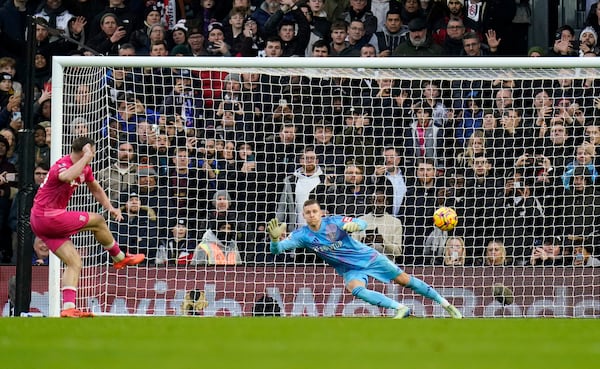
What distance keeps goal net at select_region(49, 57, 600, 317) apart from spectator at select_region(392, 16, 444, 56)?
52 centimetres

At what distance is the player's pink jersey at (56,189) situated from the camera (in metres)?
10.2

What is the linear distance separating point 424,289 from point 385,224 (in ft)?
3.15

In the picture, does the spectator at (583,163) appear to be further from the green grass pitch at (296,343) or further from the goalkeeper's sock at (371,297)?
the green grass pitch at (296,343)

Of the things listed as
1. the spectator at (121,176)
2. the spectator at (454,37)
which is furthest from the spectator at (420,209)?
the spectator at (121,176)

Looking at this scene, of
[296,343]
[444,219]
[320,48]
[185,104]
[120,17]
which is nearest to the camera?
[296,343]

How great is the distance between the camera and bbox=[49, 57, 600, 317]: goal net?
11.7 m

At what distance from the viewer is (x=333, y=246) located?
1151 cm

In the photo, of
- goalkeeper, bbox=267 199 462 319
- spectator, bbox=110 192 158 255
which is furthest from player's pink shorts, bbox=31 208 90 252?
goalkeeper, bbox=267 199 462 319

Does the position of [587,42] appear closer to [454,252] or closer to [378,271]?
[454,252]

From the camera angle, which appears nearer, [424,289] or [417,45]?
[424,289]

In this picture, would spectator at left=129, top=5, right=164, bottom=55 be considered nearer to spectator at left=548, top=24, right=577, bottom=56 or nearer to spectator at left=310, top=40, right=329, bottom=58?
spectator at left=310, top=40, right=329, bottom=58

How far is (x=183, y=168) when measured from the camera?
39.6 ft

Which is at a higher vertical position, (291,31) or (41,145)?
(291,31)

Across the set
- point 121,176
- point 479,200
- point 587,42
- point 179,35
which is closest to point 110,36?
point 179,35
